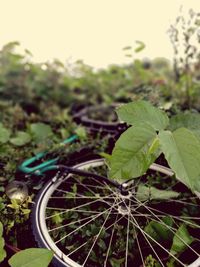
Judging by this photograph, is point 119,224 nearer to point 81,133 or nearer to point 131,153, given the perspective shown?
point 131,153

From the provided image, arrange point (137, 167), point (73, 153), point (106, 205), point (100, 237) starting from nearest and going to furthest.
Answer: point (137, 167) → point (100, 237) → point (106, 205) → point (73, 153)

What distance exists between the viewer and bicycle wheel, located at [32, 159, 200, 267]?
188 cm

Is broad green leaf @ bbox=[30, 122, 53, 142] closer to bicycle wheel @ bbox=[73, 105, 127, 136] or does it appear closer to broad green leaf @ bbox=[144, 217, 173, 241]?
bicycle wheel @ bbox=[73, 105, 127, 136]

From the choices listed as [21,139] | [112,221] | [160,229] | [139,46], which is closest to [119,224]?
[112,221]

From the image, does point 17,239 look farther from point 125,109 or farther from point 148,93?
point 148,93

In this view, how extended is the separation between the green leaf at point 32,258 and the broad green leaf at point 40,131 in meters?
1.53

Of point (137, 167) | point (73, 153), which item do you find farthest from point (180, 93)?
point (137, 167)

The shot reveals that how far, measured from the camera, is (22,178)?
238cm

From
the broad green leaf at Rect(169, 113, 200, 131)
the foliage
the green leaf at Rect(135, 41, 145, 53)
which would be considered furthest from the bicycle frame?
the green leaf at Rect(135, 41, 145, 53)

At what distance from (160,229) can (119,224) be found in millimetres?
281

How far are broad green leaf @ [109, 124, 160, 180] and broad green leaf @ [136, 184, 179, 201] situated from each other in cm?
48

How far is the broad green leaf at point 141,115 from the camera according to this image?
183 cm

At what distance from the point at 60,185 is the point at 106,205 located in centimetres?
39

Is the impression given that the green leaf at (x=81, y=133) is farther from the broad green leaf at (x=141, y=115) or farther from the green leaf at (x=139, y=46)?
the green leaf at (x=139, y=46)
